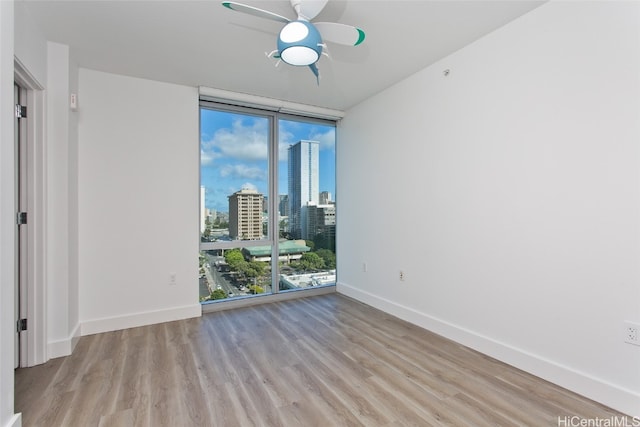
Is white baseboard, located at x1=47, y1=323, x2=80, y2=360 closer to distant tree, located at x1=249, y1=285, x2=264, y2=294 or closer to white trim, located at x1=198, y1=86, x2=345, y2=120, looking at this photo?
distant tree, located at x1=249, y1=285, x2=264, y2=294

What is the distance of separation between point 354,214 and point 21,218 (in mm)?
3252

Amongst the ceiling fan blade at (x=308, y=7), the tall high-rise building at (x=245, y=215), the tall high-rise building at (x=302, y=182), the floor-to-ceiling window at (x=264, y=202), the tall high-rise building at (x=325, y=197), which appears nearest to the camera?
the ceiling fan blade at (x=308, y=7)

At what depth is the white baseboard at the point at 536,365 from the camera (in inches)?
71.5

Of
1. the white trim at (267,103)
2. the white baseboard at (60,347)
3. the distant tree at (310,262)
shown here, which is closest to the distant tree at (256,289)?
the distant tree at (310,262)

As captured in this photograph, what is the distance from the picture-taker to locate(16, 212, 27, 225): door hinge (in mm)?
2350

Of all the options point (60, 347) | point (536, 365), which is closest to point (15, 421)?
point (60, 347)

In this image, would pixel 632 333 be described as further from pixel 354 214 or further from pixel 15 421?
pixel 15 421

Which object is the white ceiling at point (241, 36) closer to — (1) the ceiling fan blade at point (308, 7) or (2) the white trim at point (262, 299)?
(1) the ceiling fan blade at point (308, 7)

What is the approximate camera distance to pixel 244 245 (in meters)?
3.91

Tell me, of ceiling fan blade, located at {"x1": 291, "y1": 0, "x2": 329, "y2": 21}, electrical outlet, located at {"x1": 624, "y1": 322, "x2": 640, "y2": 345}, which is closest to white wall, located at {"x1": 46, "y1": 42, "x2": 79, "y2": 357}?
ceiling fan blade, located at {"x1": 291, "y1": 0, "x2": 329, "y2": 21}

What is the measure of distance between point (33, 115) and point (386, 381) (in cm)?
326

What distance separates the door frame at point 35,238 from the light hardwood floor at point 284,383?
0.60ft

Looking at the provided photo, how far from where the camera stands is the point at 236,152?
154 inches
